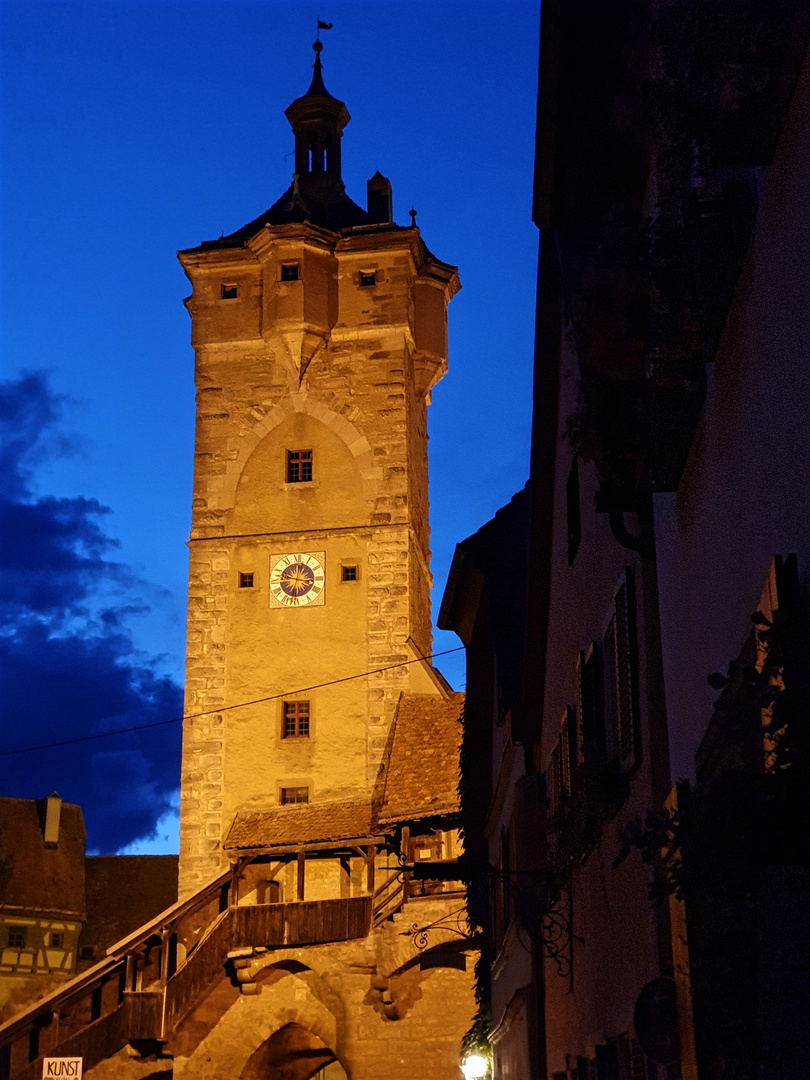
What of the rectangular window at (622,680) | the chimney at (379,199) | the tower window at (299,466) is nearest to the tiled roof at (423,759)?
the tower window at (299,466)

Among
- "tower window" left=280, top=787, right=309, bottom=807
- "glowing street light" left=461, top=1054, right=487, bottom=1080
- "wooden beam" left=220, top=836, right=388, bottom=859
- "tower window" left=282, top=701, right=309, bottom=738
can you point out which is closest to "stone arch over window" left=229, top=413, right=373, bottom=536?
"tower window" left=282, top=701, right=309, bottom=738

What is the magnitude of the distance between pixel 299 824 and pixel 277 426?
29.8ft

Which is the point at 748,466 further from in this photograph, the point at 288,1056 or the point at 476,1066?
the point at 288,1056

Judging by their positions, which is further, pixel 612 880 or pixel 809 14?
pixel 612 880

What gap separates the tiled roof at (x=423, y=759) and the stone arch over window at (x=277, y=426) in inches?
197

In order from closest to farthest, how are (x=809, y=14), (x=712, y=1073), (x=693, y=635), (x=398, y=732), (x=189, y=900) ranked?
(x=809, y=14)
(x=712, y=1073)
(x=693, y=635)
(x=189, y=900)
(x=398, y=732)

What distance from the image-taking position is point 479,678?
587 inches

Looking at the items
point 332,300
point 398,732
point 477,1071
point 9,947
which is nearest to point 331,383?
point 332,300

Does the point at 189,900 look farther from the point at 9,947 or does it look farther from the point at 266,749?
the point at 9,947

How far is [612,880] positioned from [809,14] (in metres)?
4.45

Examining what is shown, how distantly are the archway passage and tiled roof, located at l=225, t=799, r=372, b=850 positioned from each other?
10.4 feet

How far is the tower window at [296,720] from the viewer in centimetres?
3016

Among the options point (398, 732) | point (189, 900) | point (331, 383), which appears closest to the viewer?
point (189, 900)

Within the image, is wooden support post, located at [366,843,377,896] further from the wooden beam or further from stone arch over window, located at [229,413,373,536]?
stone arch over window, located at [229,413,373,536]
